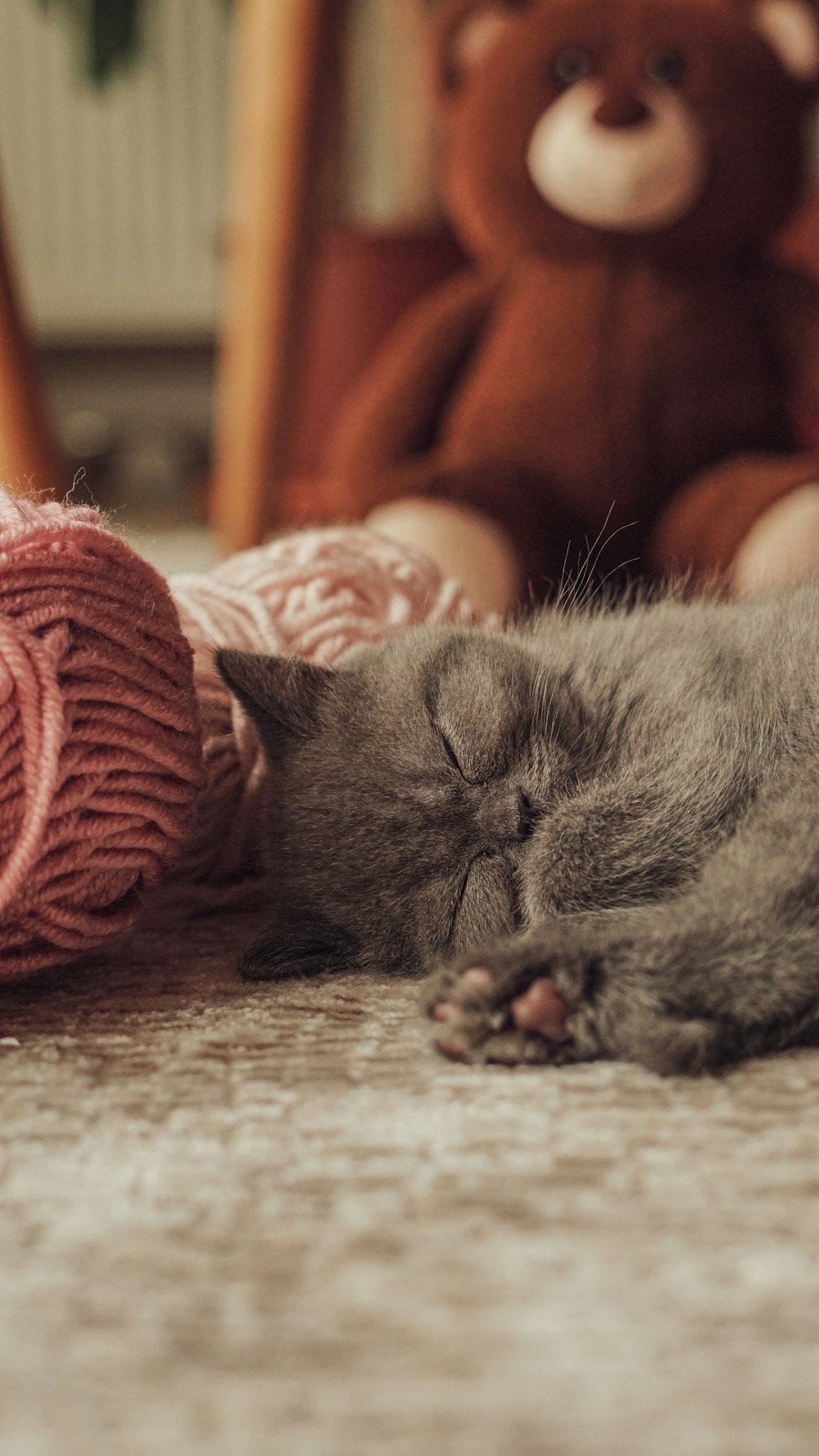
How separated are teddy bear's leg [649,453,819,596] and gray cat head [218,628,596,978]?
54 cm

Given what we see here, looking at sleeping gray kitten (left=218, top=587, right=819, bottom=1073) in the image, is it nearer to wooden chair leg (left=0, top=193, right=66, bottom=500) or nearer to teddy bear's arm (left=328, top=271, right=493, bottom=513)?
wooden chair leg (left=0, top=193, right=66, bottom=500)

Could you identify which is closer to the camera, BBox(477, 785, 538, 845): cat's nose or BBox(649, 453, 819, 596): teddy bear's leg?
BBox(477, 785, 538, 845): cat's nose

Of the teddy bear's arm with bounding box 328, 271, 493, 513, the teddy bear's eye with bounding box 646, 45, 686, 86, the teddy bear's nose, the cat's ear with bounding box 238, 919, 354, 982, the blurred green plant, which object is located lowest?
the cat's ear with bounding box 238, 919, 354, 982

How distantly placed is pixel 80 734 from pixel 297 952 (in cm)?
18

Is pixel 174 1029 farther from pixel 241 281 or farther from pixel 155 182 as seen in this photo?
pixel 155 182

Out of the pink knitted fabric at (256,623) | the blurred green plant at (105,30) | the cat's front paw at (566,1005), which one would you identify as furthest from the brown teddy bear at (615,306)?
the blurred green plant at (105,30)

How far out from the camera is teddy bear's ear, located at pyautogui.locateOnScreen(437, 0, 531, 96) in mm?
1536

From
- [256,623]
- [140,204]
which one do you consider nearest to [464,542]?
[256,623]

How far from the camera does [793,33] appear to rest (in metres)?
1.48

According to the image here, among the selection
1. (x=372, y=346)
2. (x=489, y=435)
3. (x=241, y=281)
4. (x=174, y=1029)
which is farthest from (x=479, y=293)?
(x=174, y=1029)

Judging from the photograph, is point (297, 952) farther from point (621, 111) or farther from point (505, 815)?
point (621, 111)

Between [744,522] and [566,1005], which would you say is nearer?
[566,1005]

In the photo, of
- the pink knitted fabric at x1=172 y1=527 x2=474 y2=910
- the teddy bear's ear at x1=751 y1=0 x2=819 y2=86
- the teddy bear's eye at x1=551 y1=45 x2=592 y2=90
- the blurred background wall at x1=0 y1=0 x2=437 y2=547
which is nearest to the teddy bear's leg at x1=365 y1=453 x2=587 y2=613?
the pink knitted fabric at x1=172 y1=527 x2=474 y2=910

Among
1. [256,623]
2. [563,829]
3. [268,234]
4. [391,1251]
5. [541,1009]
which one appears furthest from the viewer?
[268,234]
